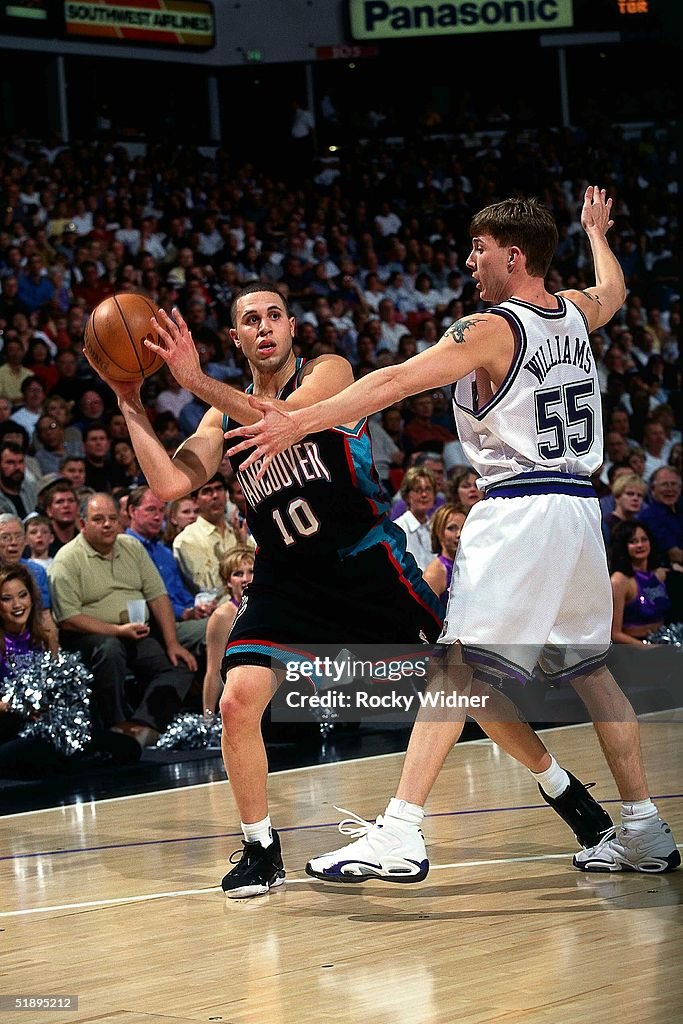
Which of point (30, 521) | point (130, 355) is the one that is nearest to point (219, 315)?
point (30, 521)

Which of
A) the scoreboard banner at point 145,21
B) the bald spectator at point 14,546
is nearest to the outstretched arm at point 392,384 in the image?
the bald spectator at point 14,546

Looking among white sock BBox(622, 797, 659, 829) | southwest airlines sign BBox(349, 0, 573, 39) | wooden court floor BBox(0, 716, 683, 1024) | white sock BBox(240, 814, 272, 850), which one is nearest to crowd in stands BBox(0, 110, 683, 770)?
wooden court floor BBox(0, 716, 683, 1024)

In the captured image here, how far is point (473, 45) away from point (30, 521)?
11383 millimetres

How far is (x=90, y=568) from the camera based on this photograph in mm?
8008

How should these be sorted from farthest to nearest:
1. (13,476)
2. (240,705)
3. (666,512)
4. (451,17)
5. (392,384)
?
(451,17) → (666,512) → (13,476) → (240,705) → (392,384)

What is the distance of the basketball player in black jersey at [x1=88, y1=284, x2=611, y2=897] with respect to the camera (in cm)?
459

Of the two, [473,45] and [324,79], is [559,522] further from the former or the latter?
[324,79]

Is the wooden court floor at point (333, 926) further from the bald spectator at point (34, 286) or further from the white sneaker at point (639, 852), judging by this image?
the bald spectator at point (34, 286)

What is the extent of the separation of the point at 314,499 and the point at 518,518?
0.74 meters

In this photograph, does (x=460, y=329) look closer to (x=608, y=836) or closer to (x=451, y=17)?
(x=608, y=836)

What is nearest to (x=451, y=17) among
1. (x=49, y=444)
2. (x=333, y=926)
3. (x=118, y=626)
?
(x=49, y=444)

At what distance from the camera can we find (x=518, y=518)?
4.31m

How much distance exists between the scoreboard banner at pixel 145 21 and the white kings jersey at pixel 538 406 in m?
13.9

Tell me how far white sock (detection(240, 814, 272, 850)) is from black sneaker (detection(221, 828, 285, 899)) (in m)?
0.01
